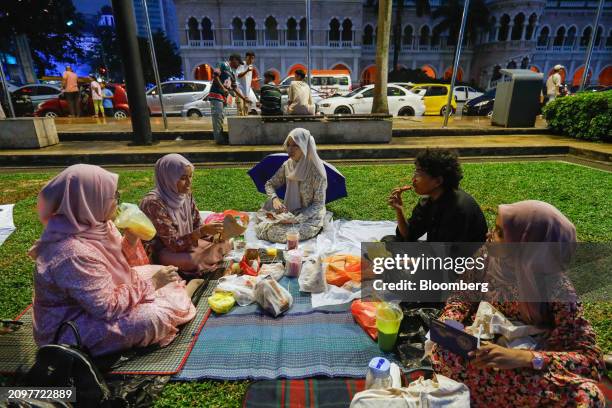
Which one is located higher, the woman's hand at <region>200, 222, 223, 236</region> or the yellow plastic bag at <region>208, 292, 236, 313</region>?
the woman's hand at <region>200, 222, 223, 236</region>

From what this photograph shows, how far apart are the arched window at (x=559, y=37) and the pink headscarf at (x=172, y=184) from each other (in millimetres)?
44044

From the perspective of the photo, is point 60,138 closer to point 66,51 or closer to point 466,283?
point 466,283

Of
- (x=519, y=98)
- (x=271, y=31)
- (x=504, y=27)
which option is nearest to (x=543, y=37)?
(x=504, y=27)

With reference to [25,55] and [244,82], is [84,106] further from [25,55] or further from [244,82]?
[25,55]

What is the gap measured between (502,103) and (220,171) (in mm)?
8812

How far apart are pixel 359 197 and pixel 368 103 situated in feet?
29.4

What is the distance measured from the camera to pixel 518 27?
1321 inches

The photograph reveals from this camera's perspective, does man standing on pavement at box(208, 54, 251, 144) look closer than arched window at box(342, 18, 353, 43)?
Yes

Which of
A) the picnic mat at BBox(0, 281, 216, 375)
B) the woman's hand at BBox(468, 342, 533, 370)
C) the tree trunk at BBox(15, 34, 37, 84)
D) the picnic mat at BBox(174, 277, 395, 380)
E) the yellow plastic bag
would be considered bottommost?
the picnic mat at BBox(174, 277, 395, 380)

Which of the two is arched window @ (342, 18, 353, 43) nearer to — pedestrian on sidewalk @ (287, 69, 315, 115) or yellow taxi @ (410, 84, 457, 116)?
yellow taxi @ (410, 84, 457, 116)

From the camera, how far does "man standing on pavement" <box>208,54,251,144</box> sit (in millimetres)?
7492

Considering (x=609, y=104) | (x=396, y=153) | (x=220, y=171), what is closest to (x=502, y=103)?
(x=609, y=104)

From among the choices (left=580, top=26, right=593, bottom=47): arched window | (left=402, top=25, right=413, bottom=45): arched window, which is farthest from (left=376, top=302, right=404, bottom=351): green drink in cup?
(left=580, top=26, right=593, bottom=47): arched window

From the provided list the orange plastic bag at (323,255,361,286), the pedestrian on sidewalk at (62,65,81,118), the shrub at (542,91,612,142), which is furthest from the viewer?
the pedestrian on sidewalk at (62,65,81,118)
